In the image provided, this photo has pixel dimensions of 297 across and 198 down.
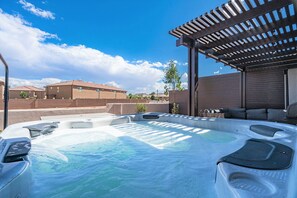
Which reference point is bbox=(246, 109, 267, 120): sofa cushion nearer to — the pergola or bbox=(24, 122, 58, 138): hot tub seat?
the pergola

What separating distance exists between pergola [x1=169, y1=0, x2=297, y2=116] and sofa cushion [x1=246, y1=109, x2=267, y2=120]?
205cm

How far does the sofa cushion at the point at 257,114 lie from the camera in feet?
22.6

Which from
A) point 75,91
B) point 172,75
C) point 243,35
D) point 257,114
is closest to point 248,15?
point 243,35

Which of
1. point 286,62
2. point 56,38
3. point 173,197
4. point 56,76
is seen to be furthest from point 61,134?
point 56,76

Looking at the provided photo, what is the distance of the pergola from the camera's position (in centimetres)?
378

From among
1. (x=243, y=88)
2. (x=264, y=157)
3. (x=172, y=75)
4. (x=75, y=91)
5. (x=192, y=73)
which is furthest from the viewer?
(x=75, y=91)

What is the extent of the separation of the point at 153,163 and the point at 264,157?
1.80m

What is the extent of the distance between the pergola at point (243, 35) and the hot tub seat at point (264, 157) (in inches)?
101

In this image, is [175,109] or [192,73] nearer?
[192,73]

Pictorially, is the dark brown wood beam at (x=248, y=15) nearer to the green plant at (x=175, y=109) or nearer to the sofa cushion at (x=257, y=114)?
the sofa cushion at (x=257, y=114)

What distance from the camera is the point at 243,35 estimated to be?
15.8 ft

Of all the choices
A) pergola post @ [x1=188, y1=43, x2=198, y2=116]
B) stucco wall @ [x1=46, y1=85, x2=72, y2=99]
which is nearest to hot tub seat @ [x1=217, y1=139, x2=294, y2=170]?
pergola post @ [x1=188, y1=43, x2=198, y2=116]

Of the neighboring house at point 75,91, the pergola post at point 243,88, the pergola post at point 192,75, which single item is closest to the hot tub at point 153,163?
the pergola post at point 192,75

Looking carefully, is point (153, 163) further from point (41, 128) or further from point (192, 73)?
point (192, 73)
